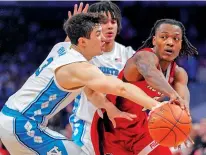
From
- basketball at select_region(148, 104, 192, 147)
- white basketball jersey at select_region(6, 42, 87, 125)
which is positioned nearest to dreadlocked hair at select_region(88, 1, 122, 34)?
white basketball jersey at select_region(6, 42, 87, 125)

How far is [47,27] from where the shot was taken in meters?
14.7

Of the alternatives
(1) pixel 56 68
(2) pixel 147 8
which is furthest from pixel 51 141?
(2) pixel 147 8

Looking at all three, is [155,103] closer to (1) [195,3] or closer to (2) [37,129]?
(2) [37,129]

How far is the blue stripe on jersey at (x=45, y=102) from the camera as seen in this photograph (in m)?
5.29

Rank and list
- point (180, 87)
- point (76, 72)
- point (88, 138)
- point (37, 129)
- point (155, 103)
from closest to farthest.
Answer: point (155, 103) < point (76, 72) < point (37, 129) < point (180, 87) < point (88, 138)

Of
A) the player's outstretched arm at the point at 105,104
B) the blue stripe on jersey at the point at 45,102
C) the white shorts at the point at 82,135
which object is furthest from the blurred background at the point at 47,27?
the blue stripe on jersey at the point at 45,102

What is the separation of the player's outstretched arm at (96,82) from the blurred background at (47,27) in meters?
8.13

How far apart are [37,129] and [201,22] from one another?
9.73 m

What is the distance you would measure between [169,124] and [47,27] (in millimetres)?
10305

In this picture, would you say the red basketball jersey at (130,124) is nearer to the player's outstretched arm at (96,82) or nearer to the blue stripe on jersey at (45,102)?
the blue stripe on jersey at (45,102)

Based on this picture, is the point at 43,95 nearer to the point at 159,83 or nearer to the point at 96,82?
the point at 96,82

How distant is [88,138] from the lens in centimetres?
620

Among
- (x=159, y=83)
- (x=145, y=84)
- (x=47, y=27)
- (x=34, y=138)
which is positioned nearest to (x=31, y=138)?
(x=34, y=138)

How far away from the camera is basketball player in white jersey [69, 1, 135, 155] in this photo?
635cm
